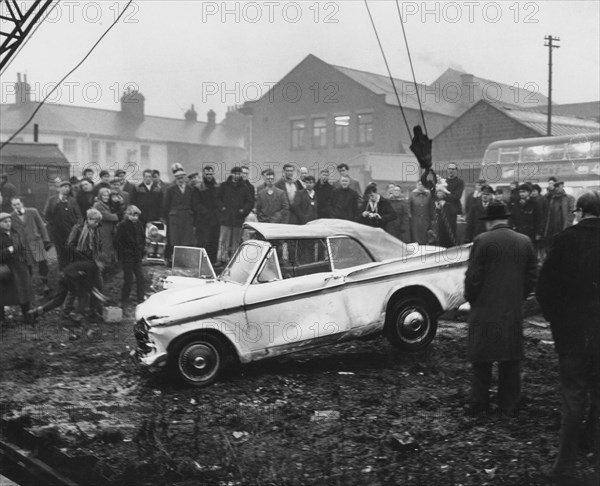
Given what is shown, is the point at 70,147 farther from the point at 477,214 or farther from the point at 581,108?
the point at 581,108

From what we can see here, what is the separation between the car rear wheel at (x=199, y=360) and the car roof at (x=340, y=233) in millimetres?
1418

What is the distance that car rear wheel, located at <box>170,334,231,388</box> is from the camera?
7.74m

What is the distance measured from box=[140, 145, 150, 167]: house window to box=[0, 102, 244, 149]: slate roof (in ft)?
2.47

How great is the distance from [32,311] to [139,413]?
499 cm

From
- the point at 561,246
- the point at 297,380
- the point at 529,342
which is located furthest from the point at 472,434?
the point at 529,342

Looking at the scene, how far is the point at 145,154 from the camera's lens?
52.4 meters

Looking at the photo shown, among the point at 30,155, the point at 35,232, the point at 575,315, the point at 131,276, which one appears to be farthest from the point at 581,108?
the point at 575,315

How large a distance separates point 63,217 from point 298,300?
6.64m

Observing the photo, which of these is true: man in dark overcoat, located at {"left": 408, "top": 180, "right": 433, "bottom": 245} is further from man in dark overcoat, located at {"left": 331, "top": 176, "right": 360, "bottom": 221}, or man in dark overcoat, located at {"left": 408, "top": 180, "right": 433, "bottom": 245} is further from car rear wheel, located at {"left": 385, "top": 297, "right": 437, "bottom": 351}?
car rear wheel, located at {"left": 385, "top": 297, "right": 437, "bottom": 351}

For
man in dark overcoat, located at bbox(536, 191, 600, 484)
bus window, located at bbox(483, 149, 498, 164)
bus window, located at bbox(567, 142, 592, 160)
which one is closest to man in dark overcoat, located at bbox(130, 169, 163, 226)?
man in dark overcoat, located at bbox(536, 191, 600, 484)

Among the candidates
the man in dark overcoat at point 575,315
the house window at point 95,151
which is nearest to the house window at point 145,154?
the house window at point 95,151

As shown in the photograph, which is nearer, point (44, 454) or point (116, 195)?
point (44, 454)

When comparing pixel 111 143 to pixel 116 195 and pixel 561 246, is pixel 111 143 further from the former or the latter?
pixel 561 246

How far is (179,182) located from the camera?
13266 mm
